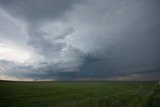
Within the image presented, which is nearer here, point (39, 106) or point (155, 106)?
point (155, 106)

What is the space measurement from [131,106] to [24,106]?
19310 millimetres

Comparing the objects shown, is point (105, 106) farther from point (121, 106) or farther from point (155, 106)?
point (155, 106)

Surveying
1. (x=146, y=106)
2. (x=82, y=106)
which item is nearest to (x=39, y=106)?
(x=82, y=106)

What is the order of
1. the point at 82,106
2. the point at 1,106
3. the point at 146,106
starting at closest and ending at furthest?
the point at 146,106 → the point at 82,106 → the point at 1,106

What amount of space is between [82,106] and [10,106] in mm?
14127

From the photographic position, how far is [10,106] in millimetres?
33938

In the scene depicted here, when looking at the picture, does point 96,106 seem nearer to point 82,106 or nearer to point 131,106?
point 82,106

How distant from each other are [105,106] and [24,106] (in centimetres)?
1545

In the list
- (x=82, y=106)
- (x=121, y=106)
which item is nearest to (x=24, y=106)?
(x=82, y=106)

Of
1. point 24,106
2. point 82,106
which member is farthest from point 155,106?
point 24,106

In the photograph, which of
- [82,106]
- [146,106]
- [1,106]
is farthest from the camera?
[1,106]

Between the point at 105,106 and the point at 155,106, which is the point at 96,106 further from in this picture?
the point at 155,106

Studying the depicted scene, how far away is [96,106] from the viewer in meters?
28.5

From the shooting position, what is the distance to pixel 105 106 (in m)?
28.4
